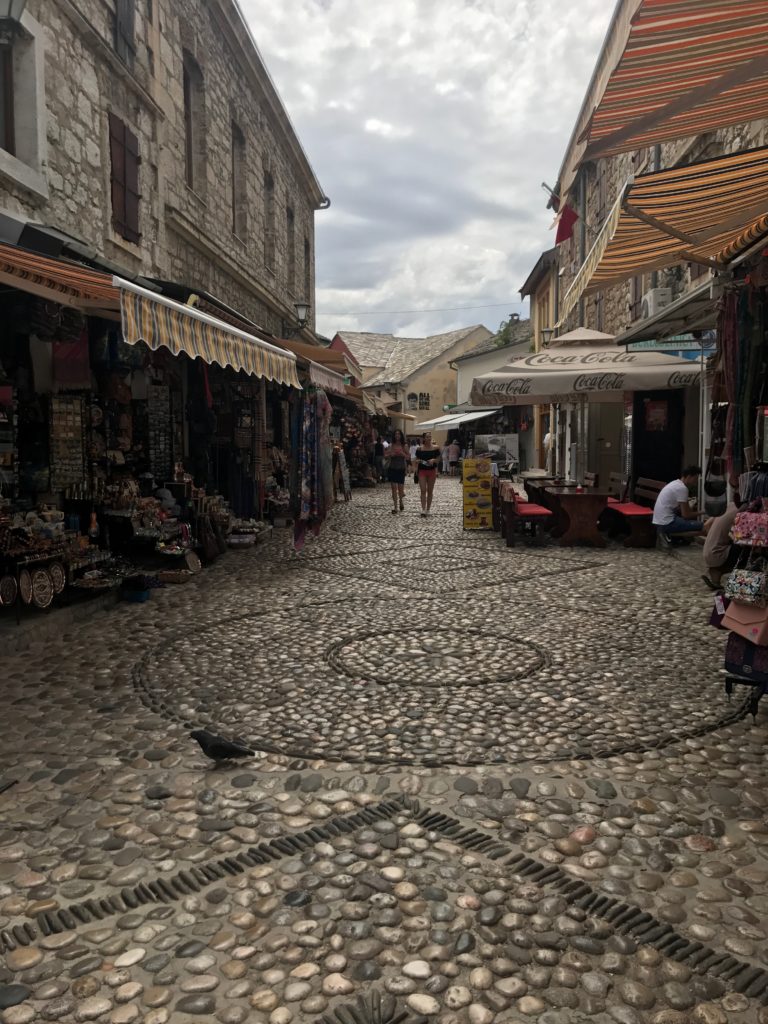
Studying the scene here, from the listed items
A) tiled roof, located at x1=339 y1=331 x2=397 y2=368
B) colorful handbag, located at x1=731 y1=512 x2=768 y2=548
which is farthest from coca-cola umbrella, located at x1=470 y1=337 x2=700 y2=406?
tiled roof, located at x1=339 y1=331 x2=397 y2=368

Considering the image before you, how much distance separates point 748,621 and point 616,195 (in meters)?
12.6

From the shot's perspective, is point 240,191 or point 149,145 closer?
point 149,145

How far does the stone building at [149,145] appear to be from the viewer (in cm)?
680

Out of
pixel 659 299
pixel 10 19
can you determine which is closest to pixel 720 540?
pixel 659 299

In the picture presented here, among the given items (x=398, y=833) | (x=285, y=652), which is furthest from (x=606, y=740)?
A: (x=285, y=652)

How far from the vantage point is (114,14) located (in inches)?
331

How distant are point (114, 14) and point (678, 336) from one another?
8191mm

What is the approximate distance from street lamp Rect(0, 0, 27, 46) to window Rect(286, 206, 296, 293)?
1252 centimetres

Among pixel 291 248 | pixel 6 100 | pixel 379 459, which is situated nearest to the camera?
pixel 6 100

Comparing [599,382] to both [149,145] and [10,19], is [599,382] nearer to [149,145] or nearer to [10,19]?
[149,145]

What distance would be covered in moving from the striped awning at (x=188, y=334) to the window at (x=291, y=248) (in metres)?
12.2

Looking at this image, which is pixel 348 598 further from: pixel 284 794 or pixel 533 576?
pixel 284 794

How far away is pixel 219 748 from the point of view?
10.7 feet

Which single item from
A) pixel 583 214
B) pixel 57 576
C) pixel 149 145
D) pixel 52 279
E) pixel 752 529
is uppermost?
pixel 583 214
